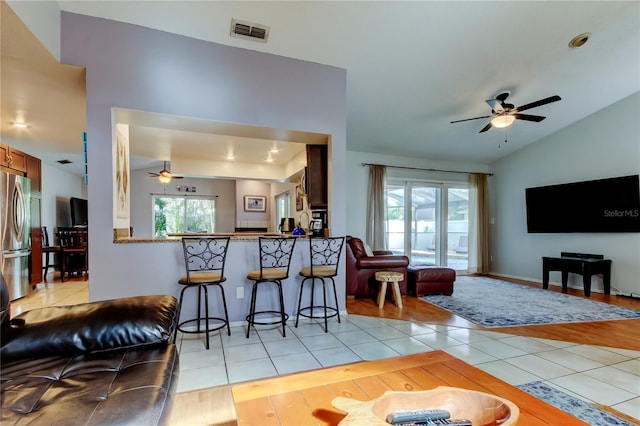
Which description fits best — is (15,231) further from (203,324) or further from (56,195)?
(203,324)

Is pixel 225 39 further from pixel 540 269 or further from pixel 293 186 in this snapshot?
pixel 540 269

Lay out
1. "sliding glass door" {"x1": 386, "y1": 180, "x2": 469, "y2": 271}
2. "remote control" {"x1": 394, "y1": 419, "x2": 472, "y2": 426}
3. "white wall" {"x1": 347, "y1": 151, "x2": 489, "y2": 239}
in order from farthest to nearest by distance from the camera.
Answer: "sliding glass door" {"x1": 386, "y1": 180, "x2": 469, "y2": 271} < "white wall" {"x1": 347, "y1": 151, "x2": 489, "y2": 239} < "remote control" {"x1": 394, "y1": 419, "x2": 472, "y2": 426}

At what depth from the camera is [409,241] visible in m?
6.44

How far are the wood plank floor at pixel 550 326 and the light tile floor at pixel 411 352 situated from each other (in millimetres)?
172

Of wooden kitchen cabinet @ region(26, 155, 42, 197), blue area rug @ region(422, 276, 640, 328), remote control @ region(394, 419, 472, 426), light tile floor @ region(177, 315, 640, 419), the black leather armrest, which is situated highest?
wooden kitchen cabinet @ region(26, 155, 42, 197)

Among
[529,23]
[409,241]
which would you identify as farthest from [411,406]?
[409,241]

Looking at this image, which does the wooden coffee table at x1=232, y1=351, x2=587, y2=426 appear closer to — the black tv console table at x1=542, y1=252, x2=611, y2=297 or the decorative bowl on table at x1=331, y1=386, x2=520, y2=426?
the decorative bowl on table at x1=331, y1=386, x2=520, y2=426

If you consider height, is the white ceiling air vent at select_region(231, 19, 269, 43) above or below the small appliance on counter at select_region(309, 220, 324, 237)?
above

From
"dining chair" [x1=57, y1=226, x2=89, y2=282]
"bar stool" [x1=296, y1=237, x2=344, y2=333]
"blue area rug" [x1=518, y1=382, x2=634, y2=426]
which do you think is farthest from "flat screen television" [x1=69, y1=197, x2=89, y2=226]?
"blue area rug" [x1=518, y1=382, x2=634, y2=426]

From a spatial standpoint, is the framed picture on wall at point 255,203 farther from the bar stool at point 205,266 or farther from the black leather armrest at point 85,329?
the black leather armrest at point 85,329

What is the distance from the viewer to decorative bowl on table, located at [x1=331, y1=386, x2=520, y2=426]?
93 cm

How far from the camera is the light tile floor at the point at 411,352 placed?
82.7 inches

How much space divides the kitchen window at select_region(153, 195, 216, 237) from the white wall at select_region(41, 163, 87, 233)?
6.25 feet

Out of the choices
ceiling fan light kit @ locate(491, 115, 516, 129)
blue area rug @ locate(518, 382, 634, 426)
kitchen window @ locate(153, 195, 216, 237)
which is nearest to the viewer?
blue area rug @ locate(518, 382, 634, 426)
